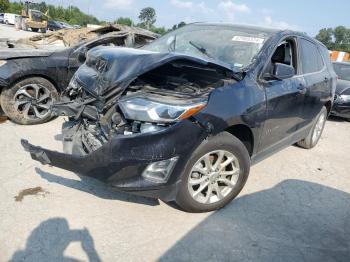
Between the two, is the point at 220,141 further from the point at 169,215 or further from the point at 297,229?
the point at 297,229

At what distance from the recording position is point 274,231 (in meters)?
3.14

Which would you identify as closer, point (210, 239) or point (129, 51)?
point (210, 239)

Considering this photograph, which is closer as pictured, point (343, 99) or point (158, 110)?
point (158, 110)

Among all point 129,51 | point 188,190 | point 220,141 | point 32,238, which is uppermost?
point 129,51

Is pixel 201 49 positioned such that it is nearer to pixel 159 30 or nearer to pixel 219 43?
pixel 219 43

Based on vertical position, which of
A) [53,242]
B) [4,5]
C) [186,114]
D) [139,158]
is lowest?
[53,242]

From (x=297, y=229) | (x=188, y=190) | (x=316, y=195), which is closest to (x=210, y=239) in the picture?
(x=188, y=190)

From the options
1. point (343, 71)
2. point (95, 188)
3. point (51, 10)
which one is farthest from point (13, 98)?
point (51, 10)

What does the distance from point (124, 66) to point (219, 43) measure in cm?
135

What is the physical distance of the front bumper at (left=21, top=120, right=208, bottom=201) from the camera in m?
2.67

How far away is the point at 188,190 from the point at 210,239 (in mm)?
451

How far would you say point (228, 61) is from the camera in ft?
11.8

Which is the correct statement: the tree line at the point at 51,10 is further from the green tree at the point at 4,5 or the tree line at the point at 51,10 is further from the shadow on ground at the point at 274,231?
the shadow on ground at the point at 274,231

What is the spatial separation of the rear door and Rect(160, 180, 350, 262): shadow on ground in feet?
3.88
